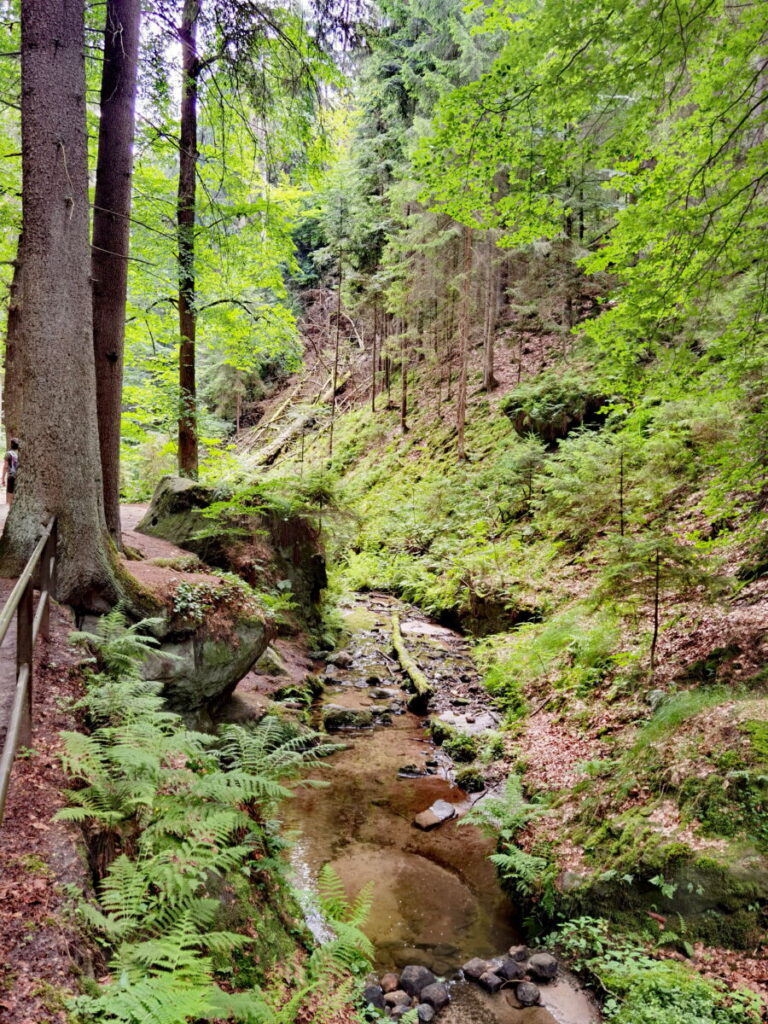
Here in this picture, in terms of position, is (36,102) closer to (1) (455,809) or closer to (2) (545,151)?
(2) (545,151)

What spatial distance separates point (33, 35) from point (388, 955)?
924 cm

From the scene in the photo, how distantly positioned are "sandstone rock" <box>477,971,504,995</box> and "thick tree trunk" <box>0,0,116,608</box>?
5077 mm

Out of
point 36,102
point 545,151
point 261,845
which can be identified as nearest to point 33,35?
point 36,102

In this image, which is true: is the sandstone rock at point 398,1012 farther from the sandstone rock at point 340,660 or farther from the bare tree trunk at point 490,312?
the bare tree trunk at point 490,312

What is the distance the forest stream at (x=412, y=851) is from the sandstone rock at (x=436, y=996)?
0.21ft

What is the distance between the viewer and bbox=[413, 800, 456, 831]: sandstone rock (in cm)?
660

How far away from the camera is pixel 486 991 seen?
175 inches

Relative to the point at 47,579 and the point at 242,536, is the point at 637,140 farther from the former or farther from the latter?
the point at 242,536

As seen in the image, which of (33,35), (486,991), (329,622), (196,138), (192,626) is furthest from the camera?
(329,622)

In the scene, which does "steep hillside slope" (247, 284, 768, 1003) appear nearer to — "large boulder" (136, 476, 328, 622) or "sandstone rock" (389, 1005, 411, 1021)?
"large boulder" (136, 476, 328, 622)

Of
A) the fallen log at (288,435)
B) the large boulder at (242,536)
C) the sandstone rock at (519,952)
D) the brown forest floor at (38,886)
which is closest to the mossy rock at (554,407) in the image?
the large boulder at (242,536)

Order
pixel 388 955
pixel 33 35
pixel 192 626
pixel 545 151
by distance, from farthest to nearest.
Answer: pixel 192 626 → pixel 545 151 → pixel 33 35 → pixel 388 955

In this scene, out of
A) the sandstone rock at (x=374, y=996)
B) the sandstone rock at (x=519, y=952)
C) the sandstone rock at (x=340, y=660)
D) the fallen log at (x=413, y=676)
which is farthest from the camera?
the sandstone rock at (x=340, y=660)

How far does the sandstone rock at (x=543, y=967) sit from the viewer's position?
14.8 ft
